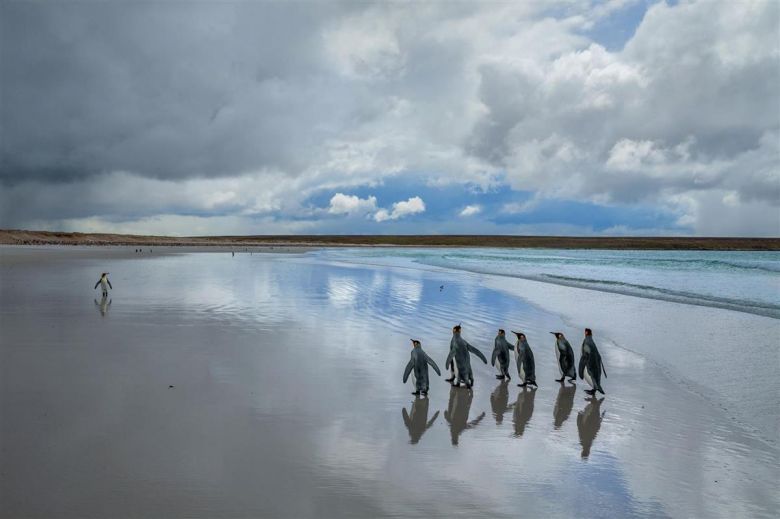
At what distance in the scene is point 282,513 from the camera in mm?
4785

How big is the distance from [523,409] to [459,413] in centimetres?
100

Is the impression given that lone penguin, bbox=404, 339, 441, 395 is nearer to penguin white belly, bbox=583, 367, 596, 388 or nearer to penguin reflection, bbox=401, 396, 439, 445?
penguin reflection, bbox=401, 396, 439, 445

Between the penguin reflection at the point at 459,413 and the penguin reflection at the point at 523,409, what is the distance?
0.50 meters

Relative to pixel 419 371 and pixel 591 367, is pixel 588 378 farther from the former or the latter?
pixel 419 371

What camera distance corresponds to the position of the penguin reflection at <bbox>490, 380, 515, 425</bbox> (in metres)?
7.80

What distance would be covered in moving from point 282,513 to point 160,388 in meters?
4.33

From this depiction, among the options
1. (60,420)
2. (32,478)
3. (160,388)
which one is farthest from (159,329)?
(32,478)

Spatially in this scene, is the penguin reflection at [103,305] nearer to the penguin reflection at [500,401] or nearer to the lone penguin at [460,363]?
the lone penguin at [460,363]

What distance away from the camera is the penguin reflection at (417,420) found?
270 inches

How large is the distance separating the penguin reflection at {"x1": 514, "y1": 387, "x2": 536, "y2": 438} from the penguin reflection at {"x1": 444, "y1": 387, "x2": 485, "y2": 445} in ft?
1.63

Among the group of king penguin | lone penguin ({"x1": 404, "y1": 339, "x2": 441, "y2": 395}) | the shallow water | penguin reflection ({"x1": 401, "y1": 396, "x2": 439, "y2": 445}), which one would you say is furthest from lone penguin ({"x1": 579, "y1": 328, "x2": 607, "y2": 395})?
penguin reflection ({"x1": 401, "y1": 396, "x2": 439, "y2": 445})

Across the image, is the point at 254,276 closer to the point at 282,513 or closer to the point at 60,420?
the point at 60,420

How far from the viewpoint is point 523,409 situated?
26.7 ft

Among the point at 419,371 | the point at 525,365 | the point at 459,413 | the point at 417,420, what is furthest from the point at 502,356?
the point at 417,420
